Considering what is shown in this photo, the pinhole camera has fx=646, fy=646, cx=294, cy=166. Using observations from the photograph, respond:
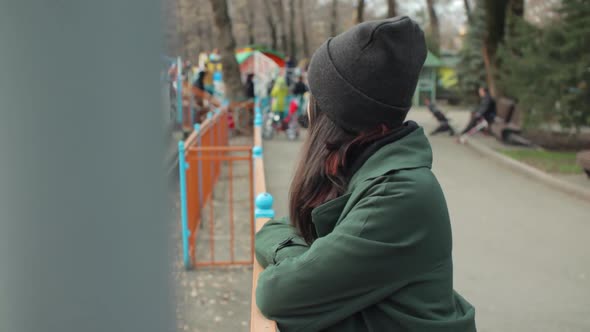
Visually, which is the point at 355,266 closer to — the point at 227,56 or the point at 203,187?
the point at 203,187

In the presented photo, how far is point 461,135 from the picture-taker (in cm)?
1648

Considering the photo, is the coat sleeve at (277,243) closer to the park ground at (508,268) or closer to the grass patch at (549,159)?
the park ground at (508,268)

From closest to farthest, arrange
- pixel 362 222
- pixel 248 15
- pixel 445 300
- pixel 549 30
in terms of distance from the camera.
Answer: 1. pixel 362 222
2. pixel 445 300
3. pixel 549 30
4. pixel 248 15

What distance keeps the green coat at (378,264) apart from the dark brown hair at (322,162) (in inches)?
2.6

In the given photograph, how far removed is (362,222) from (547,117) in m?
12.5

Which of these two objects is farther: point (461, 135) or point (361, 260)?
point (461, 135)

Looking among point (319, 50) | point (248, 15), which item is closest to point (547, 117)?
point (319, 50)

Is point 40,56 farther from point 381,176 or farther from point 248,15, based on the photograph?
point 248,15

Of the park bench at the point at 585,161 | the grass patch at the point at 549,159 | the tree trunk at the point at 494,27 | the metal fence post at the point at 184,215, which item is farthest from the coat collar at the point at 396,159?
the tree trunk at the point at 494,27

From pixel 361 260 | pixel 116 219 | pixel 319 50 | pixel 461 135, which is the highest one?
pixel 319 50

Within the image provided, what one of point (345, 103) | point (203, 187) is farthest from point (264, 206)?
point (203, 187)

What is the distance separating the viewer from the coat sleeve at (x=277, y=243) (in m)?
1.66

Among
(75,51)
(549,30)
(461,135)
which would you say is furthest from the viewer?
(461,135)

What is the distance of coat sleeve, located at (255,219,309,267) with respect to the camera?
1.66 m
